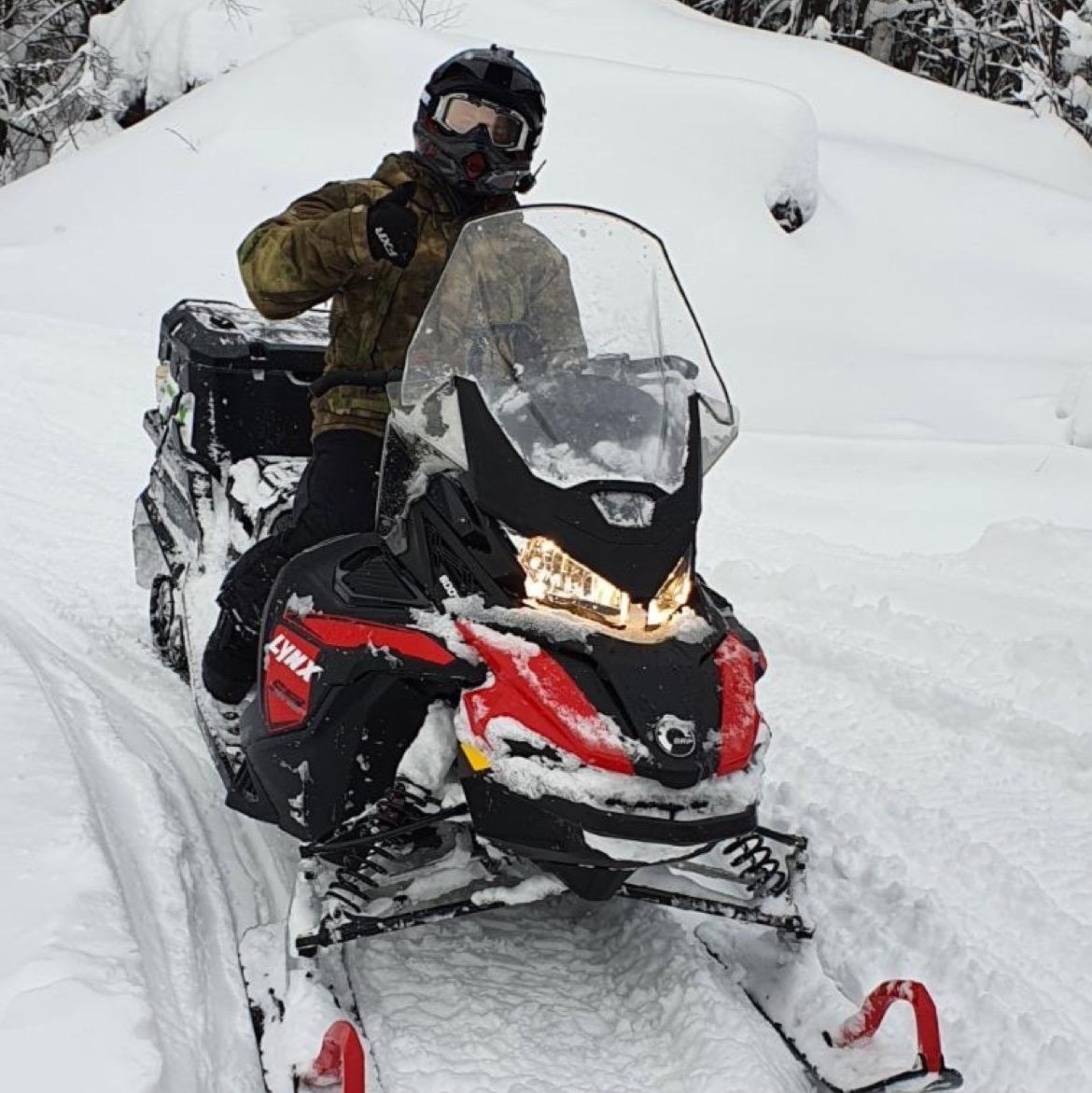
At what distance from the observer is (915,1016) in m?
2.65

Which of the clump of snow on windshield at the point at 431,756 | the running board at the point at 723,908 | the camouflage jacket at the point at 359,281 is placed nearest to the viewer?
the clump of snow on windshield at the point at 431,756

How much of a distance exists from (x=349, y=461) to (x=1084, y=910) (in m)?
1.95

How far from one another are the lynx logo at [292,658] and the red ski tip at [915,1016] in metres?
1.19

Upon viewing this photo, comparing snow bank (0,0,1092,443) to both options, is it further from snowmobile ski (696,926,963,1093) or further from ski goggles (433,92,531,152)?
snowmobile ski (696,926,963,1093)

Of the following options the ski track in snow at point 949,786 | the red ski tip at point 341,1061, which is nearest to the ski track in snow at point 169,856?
the red ski tip at point 341,1061

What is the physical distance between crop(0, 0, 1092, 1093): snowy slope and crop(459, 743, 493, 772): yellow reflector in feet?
1.76

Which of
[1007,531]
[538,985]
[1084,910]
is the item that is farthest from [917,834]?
[1007,531]

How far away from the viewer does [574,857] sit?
2465 mm

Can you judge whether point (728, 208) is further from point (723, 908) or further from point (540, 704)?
point (540, 704)

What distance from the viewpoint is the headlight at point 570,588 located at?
2545 millimetres

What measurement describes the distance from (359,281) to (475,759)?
4.29ft

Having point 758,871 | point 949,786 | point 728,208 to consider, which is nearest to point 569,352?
point 758,871

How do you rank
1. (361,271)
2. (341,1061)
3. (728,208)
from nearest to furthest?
1. (341,1061)
2. (361,271)
3. (728,208)

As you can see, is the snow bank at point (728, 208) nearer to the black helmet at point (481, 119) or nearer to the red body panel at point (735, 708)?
the black helmet at point (481, 119)
